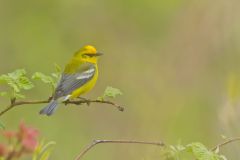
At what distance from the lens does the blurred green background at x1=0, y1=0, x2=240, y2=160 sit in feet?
21.9

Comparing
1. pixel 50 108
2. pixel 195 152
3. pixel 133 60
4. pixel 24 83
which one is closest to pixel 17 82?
pixel 24 83

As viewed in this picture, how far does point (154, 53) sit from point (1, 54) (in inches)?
63.0

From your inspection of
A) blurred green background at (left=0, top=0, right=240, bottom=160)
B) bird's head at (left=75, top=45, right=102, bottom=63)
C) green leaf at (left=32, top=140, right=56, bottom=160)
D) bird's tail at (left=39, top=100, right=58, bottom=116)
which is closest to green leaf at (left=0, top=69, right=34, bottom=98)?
green leaf at (left=32, top=140, right=56, bottom=160)

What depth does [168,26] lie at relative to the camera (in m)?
7.98

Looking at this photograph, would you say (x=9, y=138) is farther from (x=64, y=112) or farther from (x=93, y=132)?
(x=64, y=112)

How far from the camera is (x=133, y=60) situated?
8.27 m

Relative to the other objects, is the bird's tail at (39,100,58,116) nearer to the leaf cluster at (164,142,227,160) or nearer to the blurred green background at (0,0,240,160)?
the leaf cluster at (164,142,227,160)

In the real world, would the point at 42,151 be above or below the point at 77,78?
below

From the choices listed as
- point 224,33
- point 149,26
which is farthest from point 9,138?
point 149,26

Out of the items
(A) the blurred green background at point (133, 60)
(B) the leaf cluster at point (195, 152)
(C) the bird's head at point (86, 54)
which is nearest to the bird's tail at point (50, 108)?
(C) the bird's head at point (86, 54)

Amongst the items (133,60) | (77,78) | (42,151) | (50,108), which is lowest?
(42,151)

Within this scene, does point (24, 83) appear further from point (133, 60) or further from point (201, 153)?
point (133, 60)

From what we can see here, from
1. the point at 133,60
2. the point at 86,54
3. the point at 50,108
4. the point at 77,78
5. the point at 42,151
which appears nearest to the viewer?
the point at 42,151

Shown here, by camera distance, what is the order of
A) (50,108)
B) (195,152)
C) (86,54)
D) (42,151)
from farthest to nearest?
1. (86,54)
2. (50,108)
3. (195,152)
4. (42,151)
